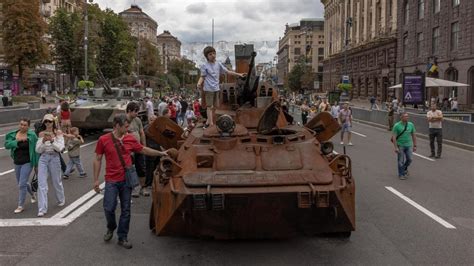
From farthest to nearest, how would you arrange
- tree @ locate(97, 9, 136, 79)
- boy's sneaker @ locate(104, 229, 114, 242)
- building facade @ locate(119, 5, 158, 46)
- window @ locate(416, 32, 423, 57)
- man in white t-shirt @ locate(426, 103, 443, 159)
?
building facade @ locate(119, 5, 158, 46) → tree @ locate(97, 9, 136, 79) → window @ locate(416, 32, 423, 57) → man in white t-shirt @ locate(426, 103, 443, 159) → boy's sneaker @ locate(104, 229, 114, 242)

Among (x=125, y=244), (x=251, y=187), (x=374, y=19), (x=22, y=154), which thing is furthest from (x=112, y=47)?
(x=251, y=187)

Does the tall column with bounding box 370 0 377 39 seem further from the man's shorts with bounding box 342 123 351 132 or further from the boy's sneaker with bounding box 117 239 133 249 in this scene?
the boy's sneaker with bounding box 117 239 133 249

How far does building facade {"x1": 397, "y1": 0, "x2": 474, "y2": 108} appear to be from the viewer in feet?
139

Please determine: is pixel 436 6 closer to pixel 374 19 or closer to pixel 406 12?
pixel 406 12

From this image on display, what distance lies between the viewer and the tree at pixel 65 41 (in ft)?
189

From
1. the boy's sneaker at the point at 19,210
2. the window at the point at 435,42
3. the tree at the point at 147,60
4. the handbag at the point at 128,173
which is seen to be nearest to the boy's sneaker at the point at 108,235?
the handbag at the point at 128,173

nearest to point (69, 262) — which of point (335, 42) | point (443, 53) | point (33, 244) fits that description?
point (33, 244)

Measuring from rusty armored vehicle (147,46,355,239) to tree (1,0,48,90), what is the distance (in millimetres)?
49119

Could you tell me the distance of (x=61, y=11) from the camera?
60.2m

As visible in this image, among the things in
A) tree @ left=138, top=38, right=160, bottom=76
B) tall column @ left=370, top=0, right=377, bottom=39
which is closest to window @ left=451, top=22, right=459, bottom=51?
tall column @ left=370, top=0, right=377, bottom=39

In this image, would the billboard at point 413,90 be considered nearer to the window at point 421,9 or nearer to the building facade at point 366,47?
the building facade at point 366,47

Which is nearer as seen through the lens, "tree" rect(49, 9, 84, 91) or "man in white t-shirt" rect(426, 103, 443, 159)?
"man in white t-shirt" rect(426, 103, 443, 159)

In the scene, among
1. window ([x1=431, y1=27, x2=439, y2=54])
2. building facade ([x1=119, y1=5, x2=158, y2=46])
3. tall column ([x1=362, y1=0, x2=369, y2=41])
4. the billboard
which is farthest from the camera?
building facade ([x1=119, y1=5, x2=158, y2=46])

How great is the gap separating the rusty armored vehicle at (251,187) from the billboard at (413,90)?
24.5m
